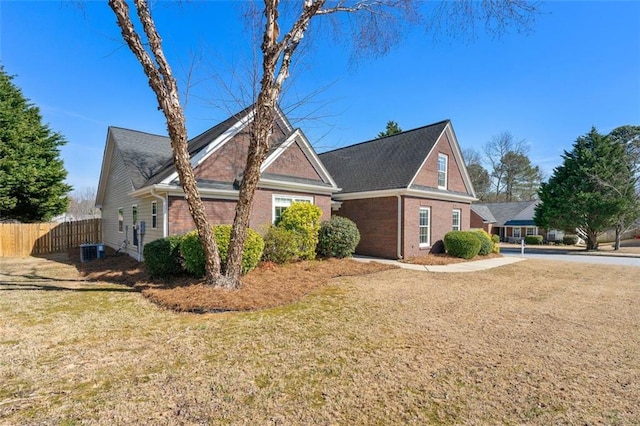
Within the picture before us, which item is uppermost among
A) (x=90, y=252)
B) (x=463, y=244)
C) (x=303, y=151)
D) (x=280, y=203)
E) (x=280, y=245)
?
(x=303, y=151)

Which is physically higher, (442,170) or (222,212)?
(442,170)

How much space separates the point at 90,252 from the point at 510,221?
139 ft

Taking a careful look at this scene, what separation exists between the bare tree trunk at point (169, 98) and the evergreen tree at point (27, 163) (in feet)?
57.6

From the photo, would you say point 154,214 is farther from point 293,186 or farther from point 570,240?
point 570,240

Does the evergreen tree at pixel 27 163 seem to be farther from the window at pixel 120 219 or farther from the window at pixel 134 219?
the window at pixel 134 219

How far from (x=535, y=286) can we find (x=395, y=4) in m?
9.08

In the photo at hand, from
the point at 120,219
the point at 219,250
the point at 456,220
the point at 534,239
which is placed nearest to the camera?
the point at 219,250

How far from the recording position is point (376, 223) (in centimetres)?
1530

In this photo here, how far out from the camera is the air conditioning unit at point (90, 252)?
1338cm

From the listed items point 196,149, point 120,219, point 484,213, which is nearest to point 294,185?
point 196,149

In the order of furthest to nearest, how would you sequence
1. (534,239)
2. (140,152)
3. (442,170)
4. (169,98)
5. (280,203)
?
(534,239), (442,170), (140,152), (280,203), (169,98)

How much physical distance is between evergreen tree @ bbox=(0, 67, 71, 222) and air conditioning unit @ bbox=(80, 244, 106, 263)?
8.68 m

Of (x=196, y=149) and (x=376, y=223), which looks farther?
(x=376, y=223)

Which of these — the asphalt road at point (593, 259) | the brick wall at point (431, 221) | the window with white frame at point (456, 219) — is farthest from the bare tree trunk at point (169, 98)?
the asphalt road at point (593, 259)
